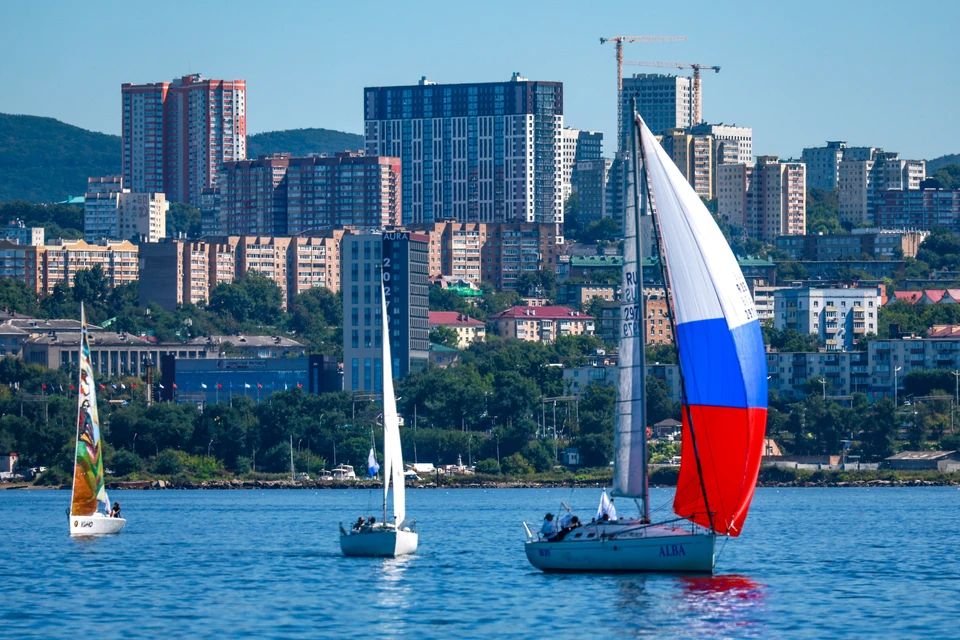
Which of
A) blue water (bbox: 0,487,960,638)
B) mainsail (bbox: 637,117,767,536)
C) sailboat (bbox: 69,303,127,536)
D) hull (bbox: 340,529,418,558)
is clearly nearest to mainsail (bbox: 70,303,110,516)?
sailboat (bbox: 69,303,127,536)

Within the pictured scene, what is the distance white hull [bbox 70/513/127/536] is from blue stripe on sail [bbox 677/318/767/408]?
1137 inches

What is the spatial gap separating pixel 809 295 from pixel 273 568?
139m

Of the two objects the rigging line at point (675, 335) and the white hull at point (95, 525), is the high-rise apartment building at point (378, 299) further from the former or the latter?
the rigging line at point (675, 335)

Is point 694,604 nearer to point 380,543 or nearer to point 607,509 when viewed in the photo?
point 607,509

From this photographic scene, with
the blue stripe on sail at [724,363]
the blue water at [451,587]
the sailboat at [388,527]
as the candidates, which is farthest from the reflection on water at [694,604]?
the sailboat at [388,527]

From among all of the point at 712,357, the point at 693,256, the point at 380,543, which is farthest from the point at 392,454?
the point at 693,256

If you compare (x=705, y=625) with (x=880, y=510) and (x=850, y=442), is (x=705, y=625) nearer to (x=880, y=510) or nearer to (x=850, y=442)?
(x=880, y=510)

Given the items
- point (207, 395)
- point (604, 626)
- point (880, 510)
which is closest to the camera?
point (604, 626)

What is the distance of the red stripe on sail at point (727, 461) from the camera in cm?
4456

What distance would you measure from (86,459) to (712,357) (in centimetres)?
2715

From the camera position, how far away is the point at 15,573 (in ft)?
178

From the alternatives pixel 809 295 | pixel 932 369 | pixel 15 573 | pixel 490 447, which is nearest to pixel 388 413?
pixel 15 573

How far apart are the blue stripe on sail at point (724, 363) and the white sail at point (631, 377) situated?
1280 mm

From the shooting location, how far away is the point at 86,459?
65375 millimetres
